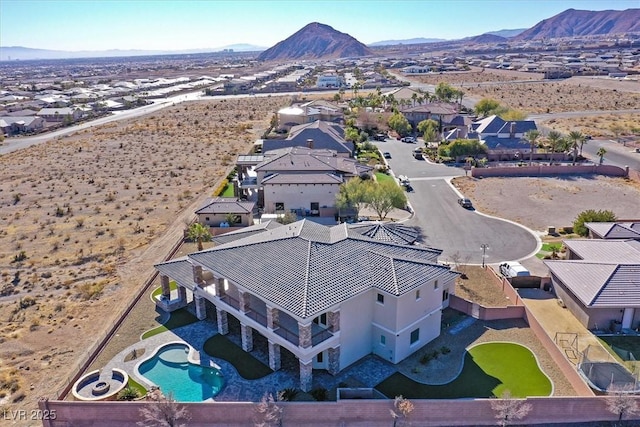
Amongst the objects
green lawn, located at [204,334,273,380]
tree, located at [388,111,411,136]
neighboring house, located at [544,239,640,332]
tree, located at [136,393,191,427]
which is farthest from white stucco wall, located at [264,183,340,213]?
tree, located at [388,111,411,136]

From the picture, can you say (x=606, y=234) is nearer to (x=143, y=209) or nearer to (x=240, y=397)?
(x=240, y=397)

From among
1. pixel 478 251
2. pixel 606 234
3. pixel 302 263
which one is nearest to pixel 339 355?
pixel 302 263

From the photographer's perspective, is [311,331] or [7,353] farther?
[7,353]

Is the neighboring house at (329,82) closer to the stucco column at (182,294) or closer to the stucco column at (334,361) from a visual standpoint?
the stucco column at (182,294)

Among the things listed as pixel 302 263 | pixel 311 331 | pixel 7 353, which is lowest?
pixel 7 353

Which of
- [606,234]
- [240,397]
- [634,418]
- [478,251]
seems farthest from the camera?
[478,251]

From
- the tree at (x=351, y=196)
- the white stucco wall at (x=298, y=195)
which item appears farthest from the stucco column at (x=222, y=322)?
the white stucco wall at (x=298, y=195)

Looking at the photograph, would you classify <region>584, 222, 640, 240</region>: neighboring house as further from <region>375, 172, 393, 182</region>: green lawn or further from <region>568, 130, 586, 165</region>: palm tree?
<region>568, 130, 586, 165</region>: palm tree

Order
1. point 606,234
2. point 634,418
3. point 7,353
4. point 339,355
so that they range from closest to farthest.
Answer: point 634,418 → point 339,355 → point 7,353 → point 606,234
